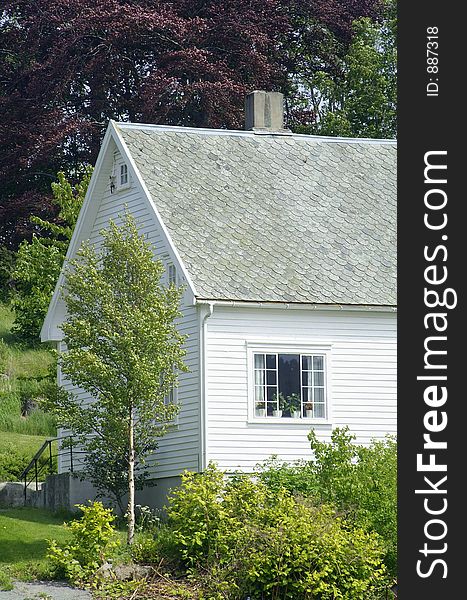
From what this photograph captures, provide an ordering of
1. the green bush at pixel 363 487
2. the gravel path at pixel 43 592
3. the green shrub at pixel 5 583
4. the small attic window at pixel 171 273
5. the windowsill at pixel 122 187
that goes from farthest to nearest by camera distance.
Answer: the windowsill at pixel 122 187 → the small attic window at pixel 171 273 → the green bush at pixel 363 487 → the green shrub at pixel 5 583 → the gravel path at pixel 43 592

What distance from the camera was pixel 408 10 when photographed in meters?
15.8

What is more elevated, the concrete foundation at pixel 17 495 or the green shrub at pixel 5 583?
the concrete foundation at pixel 17 495

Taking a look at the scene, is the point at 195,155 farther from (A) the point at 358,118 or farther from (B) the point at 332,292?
(A) the point at 358,118

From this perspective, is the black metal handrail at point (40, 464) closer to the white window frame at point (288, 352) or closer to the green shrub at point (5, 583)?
the white window frame at point (288, 352)

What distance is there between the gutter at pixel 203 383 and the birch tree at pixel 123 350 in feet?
2.81

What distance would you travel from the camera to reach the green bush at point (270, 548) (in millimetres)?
22906

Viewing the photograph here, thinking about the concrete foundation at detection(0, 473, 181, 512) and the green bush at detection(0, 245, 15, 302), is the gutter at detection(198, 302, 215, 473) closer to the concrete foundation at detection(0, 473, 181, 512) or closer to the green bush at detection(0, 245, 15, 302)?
the concrete foundation at detection(0, 473, 181, 512)

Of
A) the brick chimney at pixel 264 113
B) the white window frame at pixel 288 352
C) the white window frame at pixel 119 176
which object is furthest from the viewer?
the brick chimney at pixel 264 113

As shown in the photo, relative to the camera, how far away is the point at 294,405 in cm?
2936

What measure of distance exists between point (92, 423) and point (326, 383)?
4.93 meters

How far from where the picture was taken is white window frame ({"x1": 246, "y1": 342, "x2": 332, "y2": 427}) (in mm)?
29047

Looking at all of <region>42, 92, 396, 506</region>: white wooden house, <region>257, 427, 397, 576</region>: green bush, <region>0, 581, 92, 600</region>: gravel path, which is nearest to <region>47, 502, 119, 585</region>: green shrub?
<region>0, 581, 92, 600</region>: gravel path

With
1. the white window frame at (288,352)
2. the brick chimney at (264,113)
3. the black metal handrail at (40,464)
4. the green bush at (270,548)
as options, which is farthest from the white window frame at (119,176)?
the green bush at (270,548)

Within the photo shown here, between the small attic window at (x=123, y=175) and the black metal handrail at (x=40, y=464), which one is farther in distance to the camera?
the black metal handrail at (x=40, y=464)
